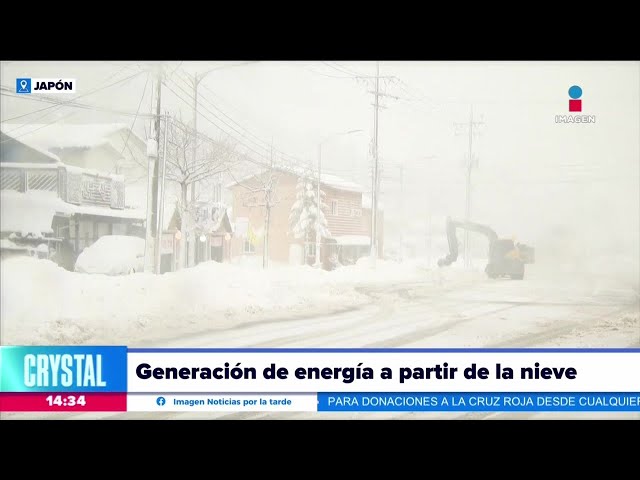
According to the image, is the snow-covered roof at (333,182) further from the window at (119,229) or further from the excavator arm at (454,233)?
the window at (119,229)

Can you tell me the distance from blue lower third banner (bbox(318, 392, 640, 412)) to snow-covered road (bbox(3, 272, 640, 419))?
0.06 meters

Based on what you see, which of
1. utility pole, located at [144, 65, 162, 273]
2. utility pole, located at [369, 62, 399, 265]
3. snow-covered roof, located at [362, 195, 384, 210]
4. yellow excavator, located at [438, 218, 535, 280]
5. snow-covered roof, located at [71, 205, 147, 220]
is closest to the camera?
snow-covered roof, located at [71, 205, 147, 220]

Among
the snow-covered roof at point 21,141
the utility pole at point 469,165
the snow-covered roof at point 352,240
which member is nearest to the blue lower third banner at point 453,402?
the utility pole at point 469,165

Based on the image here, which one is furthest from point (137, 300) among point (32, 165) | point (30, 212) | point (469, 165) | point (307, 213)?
point (469, 165)

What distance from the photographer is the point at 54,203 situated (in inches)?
224

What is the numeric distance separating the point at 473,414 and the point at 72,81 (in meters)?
4.91

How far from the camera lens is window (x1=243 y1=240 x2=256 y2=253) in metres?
5.85

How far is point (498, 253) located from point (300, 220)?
6.52 feet

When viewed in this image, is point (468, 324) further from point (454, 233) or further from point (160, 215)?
point (160, 215)

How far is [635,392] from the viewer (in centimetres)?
564
